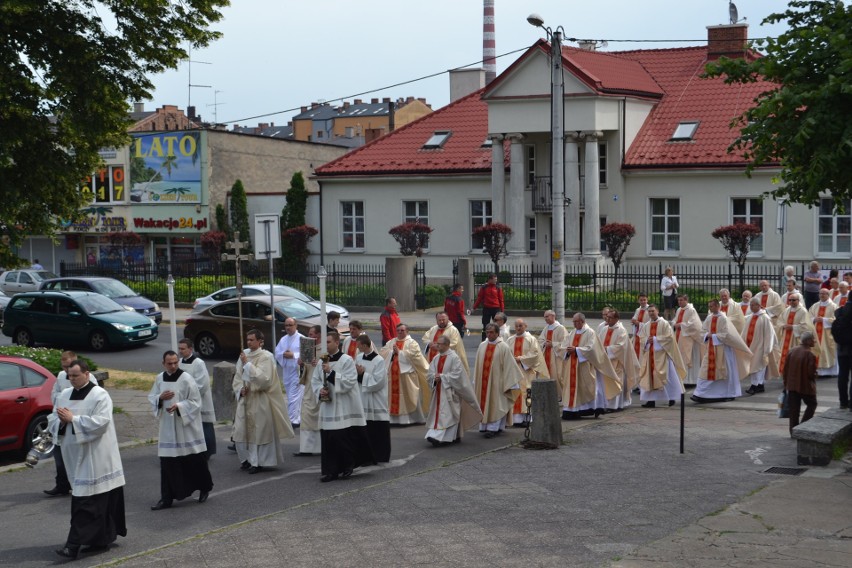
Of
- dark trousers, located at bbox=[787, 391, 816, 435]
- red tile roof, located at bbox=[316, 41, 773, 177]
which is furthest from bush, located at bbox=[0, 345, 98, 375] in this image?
red tile roof, located at bbox=[316, 41, 773, 177]

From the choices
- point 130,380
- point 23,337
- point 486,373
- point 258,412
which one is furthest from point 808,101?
point 23,337

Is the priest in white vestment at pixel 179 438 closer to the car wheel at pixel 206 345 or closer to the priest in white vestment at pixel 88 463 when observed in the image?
the priest in white vestment at pixel 88 463

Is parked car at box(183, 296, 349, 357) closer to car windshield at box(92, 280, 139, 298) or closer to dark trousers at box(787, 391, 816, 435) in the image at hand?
car windshield at box(92, 280, 139, 298)

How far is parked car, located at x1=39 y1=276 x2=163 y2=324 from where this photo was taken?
3042 cm

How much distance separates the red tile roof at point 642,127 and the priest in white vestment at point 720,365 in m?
18.1

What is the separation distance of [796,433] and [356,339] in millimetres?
5396

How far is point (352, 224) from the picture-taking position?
44125 mm

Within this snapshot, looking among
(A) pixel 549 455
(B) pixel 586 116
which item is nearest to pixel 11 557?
(A) pixel 549 455

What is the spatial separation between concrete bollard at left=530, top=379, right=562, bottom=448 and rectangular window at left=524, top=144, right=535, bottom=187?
25.5 m

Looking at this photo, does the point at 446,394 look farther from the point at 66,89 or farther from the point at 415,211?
the point at 415,211

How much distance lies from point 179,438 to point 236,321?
1256 centimetres

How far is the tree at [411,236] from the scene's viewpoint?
3966cm

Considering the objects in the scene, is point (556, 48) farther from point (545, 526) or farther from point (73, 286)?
point (73, 286)

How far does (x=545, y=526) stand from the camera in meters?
11.0
